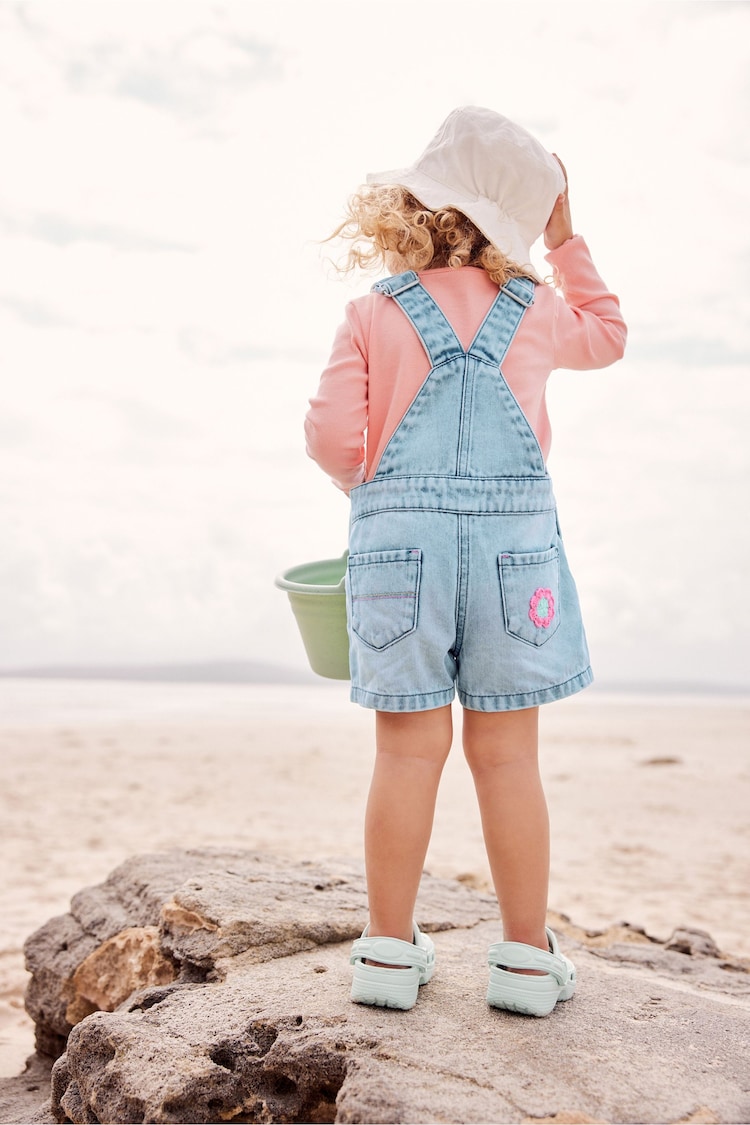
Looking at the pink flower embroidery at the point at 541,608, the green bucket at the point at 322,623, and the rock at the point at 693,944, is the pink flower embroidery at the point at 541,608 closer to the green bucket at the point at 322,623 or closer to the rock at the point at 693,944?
the green bucket at the point at 322,623

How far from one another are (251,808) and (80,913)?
173 inches

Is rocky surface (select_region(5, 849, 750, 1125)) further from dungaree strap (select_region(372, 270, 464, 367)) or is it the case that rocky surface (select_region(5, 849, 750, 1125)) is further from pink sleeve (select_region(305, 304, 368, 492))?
dungaree strap (select_region(372, 270, 464, 367))

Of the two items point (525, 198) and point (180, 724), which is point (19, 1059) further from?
point (180, 724)

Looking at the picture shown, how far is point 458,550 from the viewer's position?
2238mm

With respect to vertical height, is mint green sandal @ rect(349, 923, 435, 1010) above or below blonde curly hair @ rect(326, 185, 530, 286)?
below

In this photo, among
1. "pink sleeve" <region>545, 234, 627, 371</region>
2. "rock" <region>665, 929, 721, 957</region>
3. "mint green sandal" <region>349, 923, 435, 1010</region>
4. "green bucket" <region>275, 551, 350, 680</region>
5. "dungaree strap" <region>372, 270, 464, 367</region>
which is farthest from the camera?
"rock" <region>665, 929, 721, 957</region>

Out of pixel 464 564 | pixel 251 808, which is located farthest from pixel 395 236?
pixel 251 808

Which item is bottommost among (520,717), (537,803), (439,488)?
(537,803)

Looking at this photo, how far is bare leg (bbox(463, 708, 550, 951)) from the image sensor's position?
7.41 feet

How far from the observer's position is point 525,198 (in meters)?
2.41

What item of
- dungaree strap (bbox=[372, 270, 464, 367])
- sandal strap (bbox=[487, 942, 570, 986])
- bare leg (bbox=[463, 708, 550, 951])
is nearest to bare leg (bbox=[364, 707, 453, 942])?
bare leg (bbox=[463, 708, 550, 951])

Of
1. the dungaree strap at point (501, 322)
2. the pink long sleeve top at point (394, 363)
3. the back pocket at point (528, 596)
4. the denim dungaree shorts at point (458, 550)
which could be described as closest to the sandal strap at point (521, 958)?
the denim dungaree shorts at point (458, 550)

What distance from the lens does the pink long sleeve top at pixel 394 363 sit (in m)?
2.35

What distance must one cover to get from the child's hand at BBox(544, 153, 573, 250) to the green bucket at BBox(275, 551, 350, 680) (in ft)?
3.31
